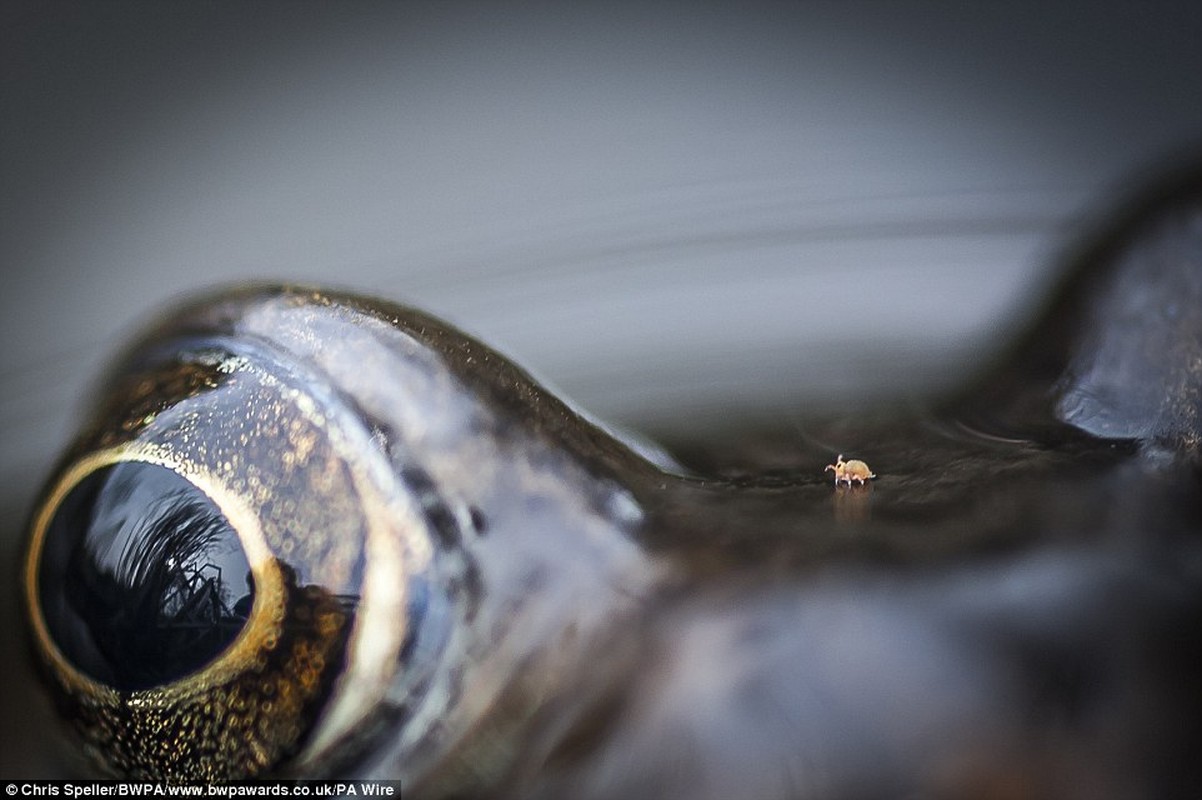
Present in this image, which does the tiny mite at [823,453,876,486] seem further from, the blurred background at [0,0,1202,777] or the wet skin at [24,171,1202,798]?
the blurred background at [0,0,1202,777]

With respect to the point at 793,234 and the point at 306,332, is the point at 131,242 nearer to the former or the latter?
the point at 793,234

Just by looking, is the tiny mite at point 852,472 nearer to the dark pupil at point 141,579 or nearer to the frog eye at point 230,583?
the frog eye at point 230,583

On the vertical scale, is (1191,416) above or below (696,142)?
below

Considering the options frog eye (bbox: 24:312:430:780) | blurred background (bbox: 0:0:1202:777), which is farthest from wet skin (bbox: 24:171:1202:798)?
blurred background (bbox: 0:0:1202:777)

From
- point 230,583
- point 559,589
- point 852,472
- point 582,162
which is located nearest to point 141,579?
point 230,583

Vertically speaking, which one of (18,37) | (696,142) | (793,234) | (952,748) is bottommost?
(952,748)

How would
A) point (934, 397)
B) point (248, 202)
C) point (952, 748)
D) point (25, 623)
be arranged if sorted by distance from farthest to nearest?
point (248, 202)
point (934, 397)
point (25, 623)
point (952, 748)

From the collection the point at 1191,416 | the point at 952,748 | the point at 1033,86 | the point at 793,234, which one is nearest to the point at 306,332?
the point at 952,748
